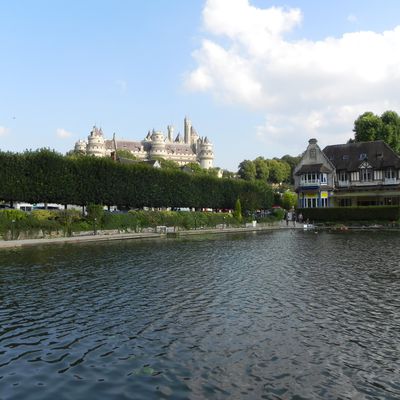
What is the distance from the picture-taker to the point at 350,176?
88125 mm

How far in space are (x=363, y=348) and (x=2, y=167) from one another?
4467cm

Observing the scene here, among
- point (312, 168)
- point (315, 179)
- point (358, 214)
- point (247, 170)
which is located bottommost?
point (358, 214)

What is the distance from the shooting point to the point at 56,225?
45.6 meters

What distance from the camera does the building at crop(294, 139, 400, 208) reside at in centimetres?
8319

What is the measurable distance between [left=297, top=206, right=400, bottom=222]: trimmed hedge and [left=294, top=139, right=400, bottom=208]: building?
982 centimetres

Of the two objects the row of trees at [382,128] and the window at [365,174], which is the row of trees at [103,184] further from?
the row of trees at [382,128]

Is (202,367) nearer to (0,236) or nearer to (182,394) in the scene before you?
(182,394)

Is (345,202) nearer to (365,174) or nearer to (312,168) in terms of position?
(365,174)

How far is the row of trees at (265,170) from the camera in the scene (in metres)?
164

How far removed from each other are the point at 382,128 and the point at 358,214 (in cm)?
2941

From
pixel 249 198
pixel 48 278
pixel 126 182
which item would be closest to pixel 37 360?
pixel 48 278

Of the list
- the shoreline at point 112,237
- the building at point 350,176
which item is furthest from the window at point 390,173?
the shoreline at point 112,237

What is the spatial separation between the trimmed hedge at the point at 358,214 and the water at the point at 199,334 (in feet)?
174

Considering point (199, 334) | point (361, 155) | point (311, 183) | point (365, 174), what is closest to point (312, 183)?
point (311, 183)
